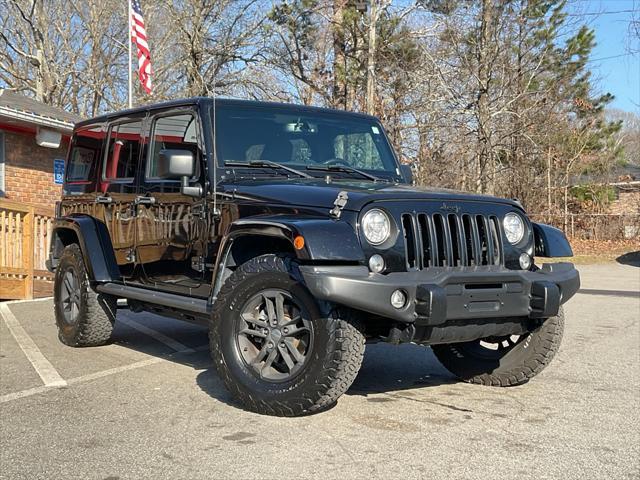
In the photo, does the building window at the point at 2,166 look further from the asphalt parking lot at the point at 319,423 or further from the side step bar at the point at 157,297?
the side step bar at the point at 157,297

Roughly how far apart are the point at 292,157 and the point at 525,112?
17.2 meters

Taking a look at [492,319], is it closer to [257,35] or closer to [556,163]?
[257,35]

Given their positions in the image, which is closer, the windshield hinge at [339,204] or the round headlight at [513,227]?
the windshield hinge at [339,204]

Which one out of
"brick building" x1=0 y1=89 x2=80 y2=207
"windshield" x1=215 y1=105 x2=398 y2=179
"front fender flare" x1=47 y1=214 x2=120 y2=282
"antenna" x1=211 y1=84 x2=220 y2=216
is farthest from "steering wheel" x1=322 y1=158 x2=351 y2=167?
"brick building" x1=0 y1=89 x2=80 y2=207

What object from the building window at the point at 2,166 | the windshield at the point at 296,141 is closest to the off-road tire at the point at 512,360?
the windshield at the point at 296,141

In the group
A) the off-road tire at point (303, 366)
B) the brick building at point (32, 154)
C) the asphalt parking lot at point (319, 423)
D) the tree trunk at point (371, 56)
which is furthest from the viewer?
the tree trunk at point (371, 56)

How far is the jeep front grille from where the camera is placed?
4316mm

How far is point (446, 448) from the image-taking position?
12.8 ft

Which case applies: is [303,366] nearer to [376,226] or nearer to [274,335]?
[274,335]

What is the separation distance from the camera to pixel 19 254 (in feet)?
37.0

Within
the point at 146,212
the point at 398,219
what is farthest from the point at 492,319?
the point at 146,212

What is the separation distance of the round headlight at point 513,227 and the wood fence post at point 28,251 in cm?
866

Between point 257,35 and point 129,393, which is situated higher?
point 257,35

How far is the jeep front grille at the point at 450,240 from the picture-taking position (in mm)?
4316
